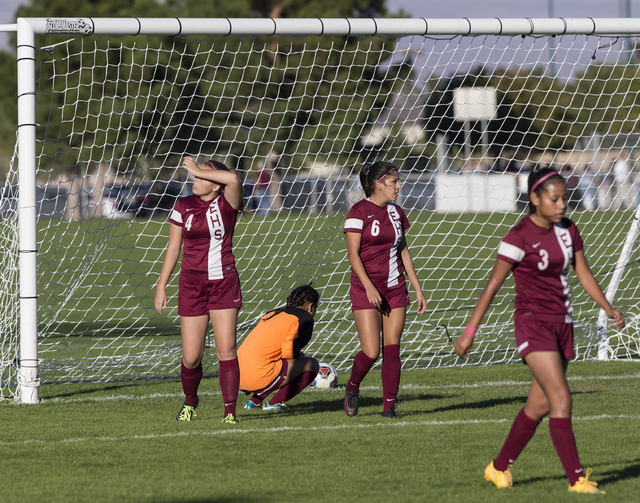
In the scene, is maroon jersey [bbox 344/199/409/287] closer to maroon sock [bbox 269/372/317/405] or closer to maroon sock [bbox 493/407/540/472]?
maroon sock [bbox 269/372/317/405]

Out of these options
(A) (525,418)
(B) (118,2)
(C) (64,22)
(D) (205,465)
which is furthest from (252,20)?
(B) (118,2)

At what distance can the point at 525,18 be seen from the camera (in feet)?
27.3

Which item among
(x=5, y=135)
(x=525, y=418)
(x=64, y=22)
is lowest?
(x=525, y=418)

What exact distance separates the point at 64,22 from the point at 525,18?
438 cm

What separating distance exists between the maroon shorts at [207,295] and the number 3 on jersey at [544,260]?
8.07ft

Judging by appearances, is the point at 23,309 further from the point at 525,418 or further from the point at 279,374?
the point at 525,418

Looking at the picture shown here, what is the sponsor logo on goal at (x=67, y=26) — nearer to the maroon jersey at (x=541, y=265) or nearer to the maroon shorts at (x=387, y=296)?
the maroon shorts at (x=387, y=296)

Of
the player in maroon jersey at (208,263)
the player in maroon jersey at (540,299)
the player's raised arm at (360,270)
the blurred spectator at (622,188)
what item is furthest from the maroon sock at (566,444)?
the blurred spectator at (622,188)

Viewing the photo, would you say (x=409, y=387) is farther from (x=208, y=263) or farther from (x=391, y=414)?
(x=208, y=263)

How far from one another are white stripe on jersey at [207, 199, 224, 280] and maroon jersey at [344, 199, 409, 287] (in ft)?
3.05

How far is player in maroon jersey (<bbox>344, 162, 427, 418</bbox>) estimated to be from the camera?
6230 millimetres

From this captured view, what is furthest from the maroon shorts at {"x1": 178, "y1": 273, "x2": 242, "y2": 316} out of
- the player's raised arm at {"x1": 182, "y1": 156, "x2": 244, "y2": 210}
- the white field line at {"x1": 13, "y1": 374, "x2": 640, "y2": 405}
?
the white field line at {"x1": 13, "y1": 374, "x2": 640, "y2": 405}

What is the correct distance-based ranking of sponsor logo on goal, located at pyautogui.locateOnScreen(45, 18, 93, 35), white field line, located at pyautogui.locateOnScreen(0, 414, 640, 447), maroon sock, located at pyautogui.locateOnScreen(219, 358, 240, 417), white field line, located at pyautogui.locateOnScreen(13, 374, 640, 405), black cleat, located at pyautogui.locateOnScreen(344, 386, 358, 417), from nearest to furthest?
white field line, located at pyautogui.locateOnScreen(0, 414, 640, 447) → maroon sock, located at pyautogui.locateOnScreen(219, 358, 240, 417) → black cleat, located at pyautogui.locateOnScreen(344, 386, 358, 417) → sponsor logo on goal, located at pyautogui.locateOnScreen(45, 18, 93, 35) → white field line, located at pyautogui.locateOnScreen(13, 374, 640, 405)

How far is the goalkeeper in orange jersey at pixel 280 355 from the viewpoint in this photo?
6.52m
